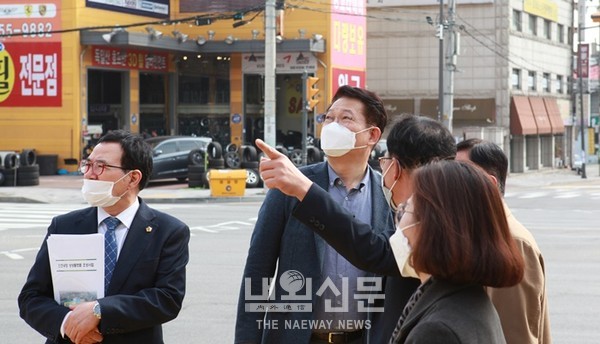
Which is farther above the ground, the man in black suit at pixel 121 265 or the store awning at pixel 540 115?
the store awning at pixel 540 115

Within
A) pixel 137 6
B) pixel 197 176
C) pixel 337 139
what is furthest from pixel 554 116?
pixel 337 139

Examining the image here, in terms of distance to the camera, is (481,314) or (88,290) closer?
(481,314)

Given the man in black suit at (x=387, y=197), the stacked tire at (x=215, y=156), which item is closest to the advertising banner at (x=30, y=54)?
the stacked tire at (x=215, y=156)

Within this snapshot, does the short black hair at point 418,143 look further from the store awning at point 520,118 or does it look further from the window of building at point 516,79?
the window of building at point 516,79

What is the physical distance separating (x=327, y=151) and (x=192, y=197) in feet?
82.3

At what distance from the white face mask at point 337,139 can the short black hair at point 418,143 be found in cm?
36

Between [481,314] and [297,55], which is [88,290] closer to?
[481,314]

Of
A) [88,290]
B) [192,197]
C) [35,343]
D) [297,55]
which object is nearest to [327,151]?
[88,290]

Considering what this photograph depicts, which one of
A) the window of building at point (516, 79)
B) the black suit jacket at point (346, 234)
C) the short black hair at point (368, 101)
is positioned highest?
the window of building at point (516, 79)

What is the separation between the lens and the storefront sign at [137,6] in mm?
41625

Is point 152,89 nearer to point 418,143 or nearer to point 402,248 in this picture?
point 418,143

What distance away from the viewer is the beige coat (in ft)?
13.5

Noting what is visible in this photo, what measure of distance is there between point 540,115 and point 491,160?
55.1m

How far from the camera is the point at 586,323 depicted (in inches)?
397
